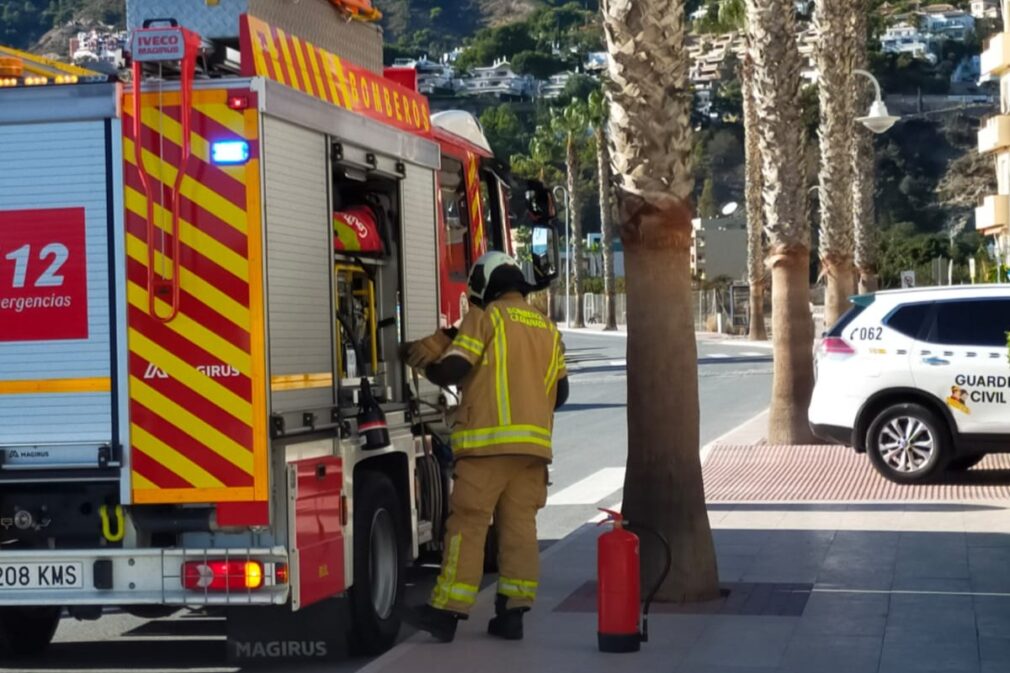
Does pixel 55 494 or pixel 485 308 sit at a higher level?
pixel 485 308

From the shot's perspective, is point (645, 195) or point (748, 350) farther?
point (748, 350)

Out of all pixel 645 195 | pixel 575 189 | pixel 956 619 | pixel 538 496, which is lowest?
pixel 956 619

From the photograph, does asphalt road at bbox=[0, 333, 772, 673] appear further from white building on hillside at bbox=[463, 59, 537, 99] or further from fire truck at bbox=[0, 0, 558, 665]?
white building on hillside at bbox=[463, 59, 537, 99]

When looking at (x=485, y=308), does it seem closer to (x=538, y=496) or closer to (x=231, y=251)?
(x=538, y=496)

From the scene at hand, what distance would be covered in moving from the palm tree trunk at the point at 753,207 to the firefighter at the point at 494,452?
34.9 m

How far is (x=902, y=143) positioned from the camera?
524 feet

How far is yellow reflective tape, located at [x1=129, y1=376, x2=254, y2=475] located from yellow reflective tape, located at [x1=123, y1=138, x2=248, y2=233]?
2.79 feet

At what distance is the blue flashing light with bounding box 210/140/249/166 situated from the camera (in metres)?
8.27

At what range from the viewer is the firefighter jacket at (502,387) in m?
9.51

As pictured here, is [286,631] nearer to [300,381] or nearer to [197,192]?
[300,381]

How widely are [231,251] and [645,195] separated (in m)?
3.43

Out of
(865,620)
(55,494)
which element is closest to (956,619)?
(865,620)

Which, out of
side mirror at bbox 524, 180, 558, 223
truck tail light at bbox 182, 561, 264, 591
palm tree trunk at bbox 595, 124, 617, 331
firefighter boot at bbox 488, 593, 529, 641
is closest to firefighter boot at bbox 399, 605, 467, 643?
firefighter boot at bbox 488, 593, 529, 641

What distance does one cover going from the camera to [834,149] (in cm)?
2544
